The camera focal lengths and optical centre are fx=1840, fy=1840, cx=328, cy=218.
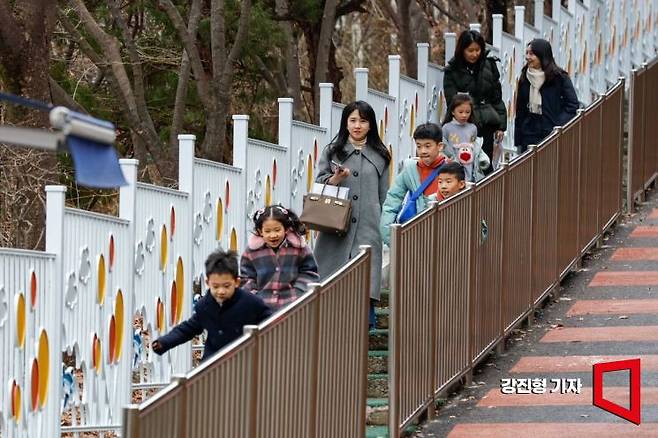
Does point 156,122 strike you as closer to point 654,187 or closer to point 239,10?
point 239,10

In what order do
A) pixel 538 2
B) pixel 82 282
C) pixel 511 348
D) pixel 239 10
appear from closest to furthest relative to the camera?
pixel 82 282 < pixel 511 348 < pixel 538 2 < pixel 239 10

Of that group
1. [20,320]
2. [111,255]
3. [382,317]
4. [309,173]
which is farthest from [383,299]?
[20,320]

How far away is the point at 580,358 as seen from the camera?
1078cm

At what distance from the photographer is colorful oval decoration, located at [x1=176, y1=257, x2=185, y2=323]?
32.1 ft

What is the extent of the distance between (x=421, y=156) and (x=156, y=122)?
1110cm

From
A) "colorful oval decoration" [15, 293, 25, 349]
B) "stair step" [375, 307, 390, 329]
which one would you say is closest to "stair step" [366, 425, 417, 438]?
"stair step" [375, 307, 390, 329]

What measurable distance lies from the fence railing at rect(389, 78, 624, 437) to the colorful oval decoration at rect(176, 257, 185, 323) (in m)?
1.31

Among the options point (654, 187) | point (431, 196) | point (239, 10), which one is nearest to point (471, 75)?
A: point (431, 196)

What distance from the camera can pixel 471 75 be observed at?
43.3ft

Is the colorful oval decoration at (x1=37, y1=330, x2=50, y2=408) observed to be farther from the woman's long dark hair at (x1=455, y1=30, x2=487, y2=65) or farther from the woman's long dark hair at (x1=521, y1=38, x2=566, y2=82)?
the woman's long dark hair at (x1=521, y1=38, x2=566, y2=82)

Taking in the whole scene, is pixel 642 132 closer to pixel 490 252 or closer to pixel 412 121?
pixel 412 121

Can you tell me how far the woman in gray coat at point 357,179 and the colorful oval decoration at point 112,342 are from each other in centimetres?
220

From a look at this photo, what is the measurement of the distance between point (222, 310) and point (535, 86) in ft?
21.6

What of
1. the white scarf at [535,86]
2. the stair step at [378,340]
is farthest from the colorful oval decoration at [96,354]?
the white scarf at [535,86]
